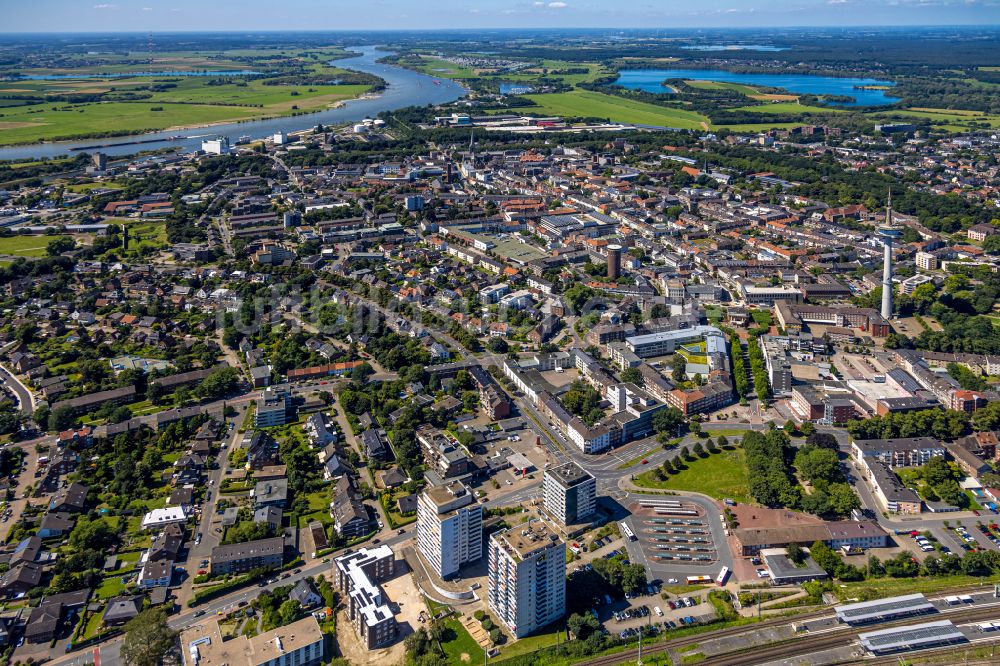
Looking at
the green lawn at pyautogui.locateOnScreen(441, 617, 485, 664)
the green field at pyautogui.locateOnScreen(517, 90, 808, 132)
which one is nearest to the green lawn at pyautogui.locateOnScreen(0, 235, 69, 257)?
the green lawn at pyautogui.locateOnScreen(441, 617, 485, 664)

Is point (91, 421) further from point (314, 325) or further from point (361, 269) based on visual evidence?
point (361, 269)

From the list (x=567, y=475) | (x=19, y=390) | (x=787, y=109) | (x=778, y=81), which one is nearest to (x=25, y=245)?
(x=19, y=390)

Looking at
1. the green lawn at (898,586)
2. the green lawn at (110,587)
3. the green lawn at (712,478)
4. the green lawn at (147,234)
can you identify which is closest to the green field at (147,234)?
the green lawn at (147,234)

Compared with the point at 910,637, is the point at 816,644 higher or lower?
lower

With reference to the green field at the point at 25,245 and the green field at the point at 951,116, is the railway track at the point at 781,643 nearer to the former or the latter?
the green field at the point at 25,245

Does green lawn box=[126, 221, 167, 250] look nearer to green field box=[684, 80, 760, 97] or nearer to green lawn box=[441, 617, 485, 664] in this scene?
green lawn box=[441, 617, 485, 664]

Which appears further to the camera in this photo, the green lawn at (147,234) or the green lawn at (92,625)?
the green lawn at (147,234)

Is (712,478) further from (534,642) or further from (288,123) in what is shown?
(288,123)
